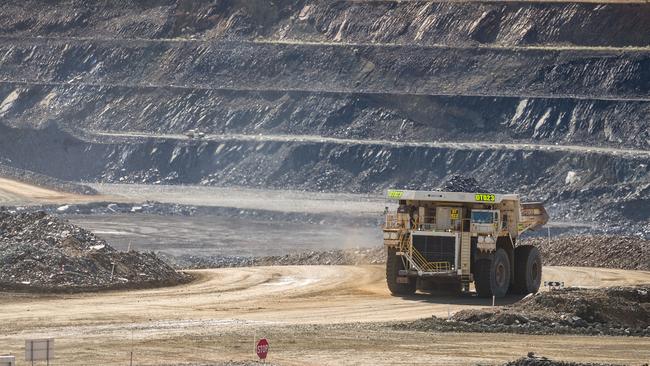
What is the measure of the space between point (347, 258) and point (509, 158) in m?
51.0

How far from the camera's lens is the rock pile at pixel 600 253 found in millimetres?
53403

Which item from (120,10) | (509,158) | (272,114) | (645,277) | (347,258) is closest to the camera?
(645,277)

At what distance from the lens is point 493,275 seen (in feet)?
139

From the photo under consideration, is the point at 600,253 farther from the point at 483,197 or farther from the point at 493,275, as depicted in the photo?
the point at 483,197

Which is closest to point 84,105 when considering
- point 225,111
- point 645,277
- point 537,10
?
point 225,111

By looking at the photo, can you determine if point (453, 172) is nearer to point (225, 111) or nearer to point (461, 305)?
point (225, 111)

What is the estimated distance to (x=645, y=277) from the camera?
49.4 meters

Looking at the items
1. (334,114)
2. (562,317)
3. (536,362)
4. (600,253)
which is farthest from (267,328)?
(334,114)

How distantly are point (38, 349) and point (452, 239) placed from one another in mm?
18073

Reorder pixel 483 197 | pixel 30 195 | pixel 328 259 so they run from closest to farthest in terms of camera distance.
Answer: pixel 483 197 < pixel 328 259 < pixel 30 195

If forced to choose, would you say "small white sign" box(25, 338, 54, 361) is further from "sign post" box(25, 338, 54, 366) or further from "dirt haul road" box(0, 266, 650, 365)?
"dirt haul road" box(0, 266, 650, 365)

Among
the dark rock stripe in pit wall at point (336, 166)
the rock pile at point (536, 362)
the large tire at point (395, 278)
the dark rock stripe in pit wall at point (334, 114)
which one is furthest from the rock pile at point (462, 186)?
the dark rock stripe in pit wall at point (334, 114)

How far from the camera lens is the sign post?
83.6ft

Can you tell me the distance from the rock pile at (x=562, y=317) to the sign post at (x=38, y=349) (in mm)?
11853
